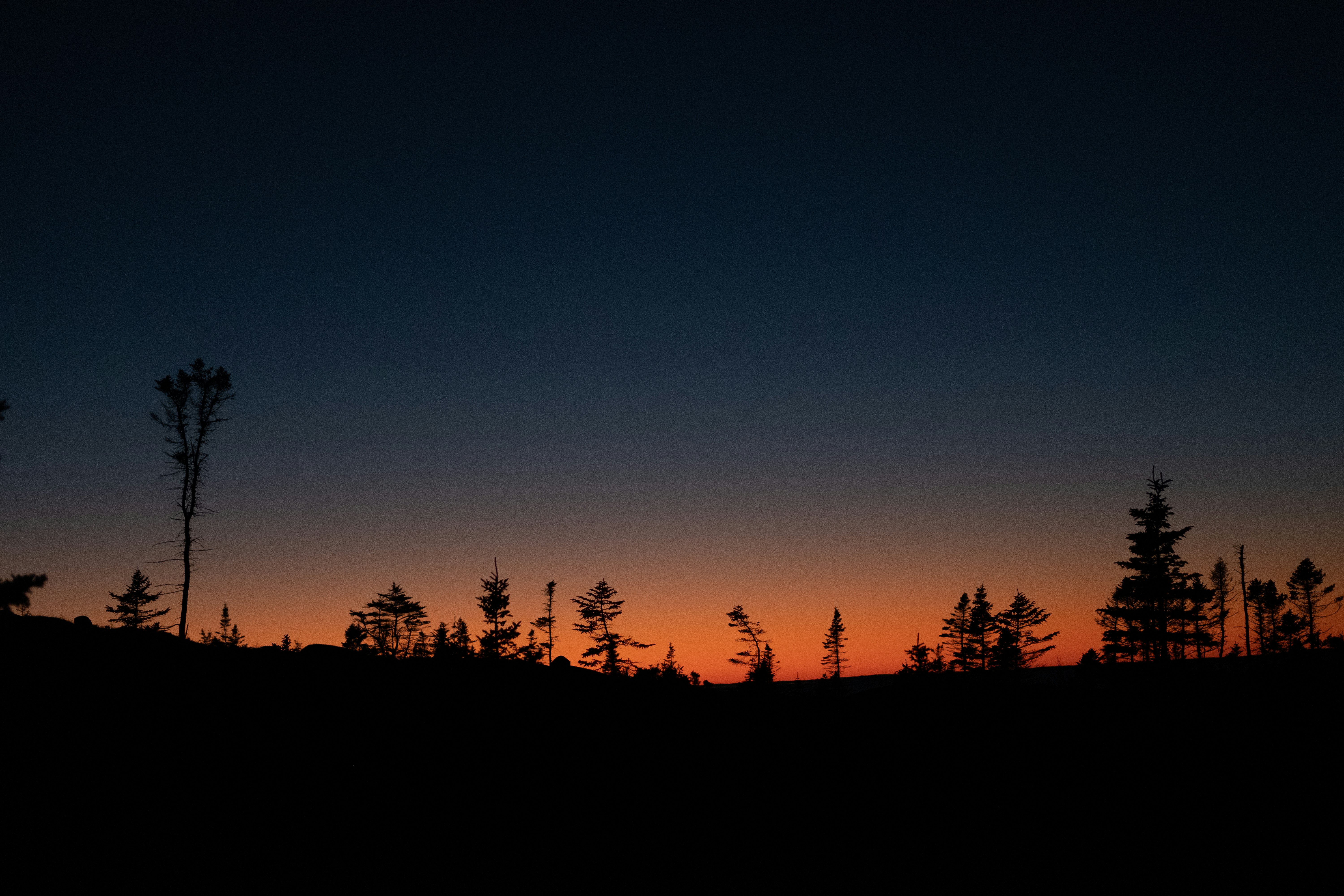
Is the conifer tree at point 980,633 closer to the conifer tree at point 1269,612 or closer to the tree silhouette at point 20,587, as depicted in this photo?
the conifer tree at point 1269,612

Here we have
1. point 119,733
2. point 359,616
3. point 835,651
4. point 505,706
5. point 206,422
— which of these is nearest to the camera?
point 119,733

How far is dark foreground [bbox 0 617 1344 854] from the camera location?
37.5 ft

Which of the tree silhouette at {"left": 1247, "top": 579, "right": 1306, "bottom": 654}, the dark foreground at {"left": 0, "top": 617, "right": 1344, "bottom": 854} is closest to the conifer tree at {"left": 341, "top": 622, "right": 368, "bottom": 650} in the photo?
the dark foreground at {"left": 0, "top": 617, "right": 1344, "bottom": 854}

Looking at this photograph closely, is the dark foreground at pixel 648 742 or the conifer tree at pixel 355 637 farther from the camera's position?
the conifer tree at pixel 355 637

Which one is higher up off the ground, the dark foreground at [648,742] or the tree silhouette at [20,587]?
the tree silhouette at [20,587]

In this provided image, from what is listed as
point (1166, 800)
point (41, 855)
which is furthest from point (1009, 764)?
point (41, 855)

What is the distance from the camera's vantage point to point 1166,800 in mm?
11289

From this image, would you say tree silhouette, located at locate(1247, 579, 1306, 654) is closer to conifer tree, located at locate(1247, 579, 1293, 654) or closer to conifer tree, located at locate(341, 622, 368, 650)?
conifer tree, located at locate(1247, 579, 1293, 654)

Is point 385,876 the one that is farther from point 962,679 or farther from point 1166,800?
point 962,679

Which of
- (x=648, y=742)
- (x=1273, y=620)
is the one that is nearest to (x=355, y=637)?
(x=648, y=742)

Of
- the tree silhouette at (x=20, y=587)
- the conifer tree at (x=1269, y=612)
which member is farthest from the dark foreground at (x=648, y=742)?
the conifer tree at (x=1269, y=612)

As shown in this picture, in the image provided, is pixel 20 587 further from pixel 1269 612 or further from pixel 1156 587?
pixel 1269 612

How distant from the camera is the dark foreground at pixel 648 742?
1142cm

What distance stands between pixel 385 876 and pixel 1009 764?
35.5 feet
